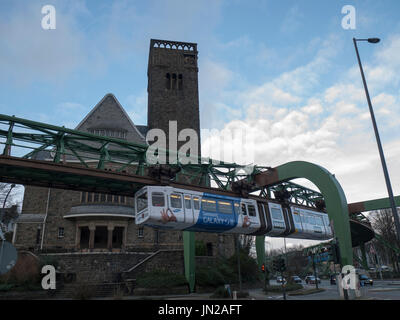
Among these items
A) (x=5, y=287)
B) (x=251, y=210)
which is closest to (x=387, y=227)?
(x=251, y=210)

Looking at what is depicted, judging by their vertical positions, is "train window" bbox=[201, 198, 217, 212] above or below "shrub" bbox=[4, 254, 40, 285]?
above

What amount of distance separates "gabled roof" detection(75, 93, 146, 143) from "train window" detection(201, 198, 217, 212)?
28573 millimetres

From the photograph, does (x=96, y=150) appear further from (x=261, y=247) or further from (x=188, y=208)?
(x=261, y=247)

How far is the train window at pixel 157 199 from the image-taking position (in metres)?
17.9

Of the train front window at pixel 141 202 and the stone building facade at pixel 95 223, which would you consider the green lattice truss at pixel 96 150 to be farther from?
the stone building facade at pixel 95 223

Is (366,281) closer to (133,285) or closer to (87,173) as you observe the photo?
(133,285)

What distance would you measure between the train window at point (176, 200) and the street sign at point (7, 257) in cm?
1138

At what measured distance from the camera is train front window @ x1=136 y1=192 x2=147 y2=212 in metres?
18.6

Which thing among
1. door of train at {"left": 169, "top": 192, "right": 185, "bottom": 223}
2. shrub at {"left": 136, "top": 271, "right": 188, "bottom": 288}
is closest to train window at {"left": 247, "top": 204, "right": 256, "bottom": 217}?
door of train at {"left": 169, "top": 192, "right": 185, "bottom": 223}

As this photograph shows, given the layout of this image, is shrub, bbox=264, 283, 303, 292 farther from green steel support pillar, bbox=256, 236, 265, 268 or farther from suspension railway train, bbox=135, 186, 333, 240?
suspension railway train, bbox=135, 186, 333, 240

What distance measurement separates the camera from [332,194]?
21.9 m
